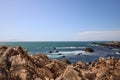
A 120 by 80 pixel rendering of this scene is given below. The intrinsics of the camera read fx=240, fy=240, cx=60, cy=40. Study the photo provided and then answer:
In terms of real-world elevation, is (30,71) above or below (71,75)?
above

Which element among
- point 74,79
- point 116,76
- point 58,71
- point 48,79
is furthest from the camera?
point 58,71

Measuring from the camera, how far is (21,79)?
1348 centimetres

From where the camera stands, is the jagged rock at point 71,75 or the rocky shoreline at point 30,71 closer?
the jagged rock at point 71,75

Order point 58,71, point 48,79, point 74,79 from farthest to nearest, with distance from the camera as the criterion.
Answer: point 58,71 < point 48,79 < point 74,79

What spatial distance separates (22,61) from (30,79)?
1.80 meters

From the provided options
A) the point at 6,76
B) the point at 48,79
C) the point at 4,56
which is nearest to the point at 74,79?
the point at 48,79

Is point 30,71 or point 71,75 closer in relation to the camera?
point 71,75

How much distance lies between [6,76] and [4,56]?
2.40 meters

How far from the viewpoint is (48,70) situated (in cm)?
1620

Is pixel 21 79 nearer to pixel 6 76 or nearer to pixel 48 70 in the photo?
pixel 6 76

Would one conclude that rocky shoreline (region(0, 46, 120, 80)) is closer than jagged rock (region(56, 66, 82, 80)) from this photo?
No

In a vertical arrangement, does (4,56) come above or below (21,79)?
above

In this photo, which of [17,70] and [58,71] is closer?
[17,70]

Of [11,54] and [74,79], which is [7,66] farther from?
Answer: [74,79]
